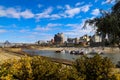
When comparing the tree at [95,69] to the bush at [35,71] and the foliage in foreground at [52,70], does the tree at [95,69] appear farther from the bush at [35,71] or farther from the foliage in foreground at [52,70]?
the bush at [35,71]

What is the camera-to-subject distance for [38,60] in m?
9.41

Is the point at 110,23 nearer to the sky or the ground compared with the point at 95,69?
nearer to the sky

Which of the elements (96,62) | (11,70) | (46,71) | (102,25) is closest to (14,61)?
(11,70)

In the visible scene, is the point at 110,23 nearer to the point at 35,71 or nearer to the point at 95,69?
the point at 95,69

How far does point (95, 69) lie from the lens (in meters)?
9.70

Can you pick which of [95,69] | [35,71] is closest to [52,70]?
[35,71]

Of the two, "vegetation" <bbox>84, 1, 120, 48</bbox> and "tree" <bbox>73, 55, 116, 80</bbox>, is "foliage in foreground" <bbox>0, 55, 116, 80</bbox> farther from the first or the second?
"vegetation" <bbox>84, 1, 120, 48</bbox>

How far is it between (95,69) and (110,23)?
6273 millimetres

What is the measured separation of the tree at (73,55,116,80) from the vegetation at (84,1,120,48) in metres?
5.31

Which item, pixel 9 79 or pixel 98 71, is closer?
pixel 9 79

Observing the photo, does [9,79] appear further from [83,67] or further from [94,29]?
[94,29]

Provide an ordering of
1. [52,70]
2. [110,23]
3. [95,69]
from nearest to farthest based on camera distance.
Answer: [52,70]
[95,69]
[110,23]

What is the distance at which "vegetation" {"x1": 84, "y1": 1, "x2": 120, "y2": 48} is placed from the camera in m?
15.0

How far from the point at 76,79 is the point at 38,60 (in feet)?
5.01
